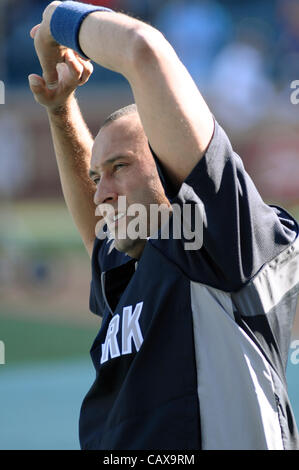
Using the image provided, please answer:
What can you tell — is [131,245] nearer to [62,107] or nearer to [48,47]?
[48,47]

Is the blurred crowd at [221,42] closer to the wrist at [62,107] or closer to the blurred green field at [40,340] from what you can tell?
the blurred green field at [40,340]

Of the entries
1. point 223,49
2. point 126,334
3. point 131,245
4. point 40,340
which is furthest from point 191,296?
point 223,49

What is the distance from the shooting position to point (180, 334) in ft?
5.66

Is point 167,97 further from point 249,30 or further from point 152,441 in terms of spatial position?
point 249,30

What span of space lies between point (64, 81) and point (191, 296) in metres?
1.01

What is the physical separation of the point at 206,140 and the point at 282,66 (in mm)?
10296


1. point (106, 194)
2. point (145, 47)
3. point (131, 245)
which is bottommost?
point (131, 245)

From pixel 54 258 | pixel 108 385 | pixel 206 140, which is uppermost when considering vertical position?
pixel 54 258

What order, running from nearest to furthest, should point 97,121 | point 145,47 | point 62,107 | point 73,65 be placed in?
point 145,47, point 73,65, point 62,107, point 97,121

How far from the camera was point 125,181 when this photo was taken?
2.00 metres

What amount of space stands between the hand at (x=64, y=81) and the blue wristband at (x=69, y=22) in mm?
345

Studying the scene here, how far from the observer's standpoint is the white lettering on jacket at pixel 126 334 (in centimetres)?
180

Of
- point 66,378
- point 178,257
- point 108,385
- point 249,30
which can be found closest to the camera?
point 178,257

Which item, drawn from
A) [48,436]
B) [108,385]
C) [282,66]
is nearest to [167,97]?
[108,385]
